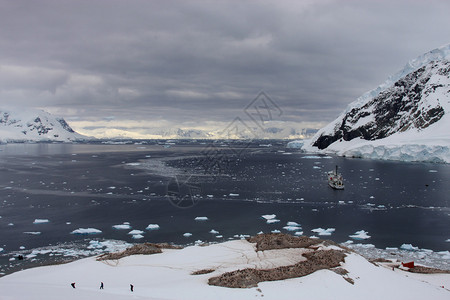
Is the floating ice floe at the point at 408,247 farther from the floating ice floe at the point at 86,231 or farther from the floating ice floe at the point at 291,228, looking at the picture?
the floating ice floe at the point at 86,231

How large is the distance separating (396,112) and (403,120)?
8.40 m

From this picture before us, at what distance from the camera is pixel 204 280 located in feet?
60.2

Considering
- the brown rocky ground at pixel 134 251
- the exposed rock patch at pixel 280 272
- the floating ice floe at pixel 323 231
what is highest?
the exposed rock patch at pixel 280 272

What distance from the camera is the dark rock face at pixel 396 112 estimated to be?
5069 inches

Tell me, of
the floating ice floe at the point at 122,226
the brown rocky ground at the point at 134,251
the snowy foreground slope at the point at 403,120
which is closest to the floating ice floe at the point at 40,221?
the floating ice floe at the point at 122,226

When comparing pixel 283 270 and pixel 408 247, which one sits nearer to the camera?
pixel 283 270

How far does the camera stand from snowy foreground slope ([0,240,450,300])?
53.2 feet

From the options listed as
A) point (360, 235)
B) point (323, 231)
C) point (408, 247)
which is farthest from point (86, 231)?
point (408, 247)

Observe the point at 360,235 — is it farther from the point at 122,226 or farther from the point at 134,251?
the point at 122,226

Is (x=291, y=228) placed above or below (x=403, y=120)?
below

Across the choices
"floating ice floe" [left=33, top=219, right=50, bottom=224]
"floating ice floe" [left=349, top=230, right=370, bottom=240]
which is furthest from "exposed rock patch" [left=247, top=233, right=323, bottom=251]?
"floating ice floe" [left=33, top=219, right=50, bottom=224]

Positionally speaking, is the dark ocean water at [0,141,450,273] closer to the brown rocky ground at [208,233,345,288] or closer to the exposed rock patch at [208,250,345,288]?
the brown rocky ground at [208,233,345,288]

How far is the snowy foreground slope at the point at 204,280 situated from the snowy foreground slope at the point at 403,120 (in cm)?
9307

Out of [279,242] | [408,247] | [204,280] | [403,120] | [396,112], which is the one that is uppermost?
[396,112]
